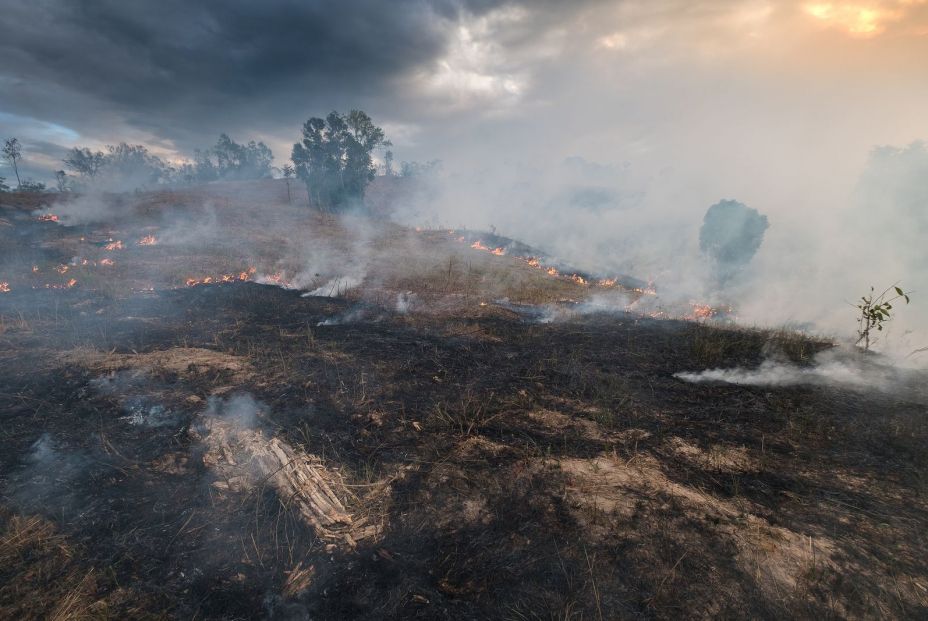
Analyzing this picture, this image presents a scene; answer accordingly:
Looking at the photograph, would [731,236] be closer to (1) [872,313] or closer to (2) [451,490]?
(1) [872,313]

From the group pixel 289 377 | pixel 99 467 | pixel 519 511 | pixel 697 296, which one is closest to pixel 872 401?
pixel 519 511

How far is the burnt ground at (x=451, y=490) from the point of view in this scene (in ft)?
10.5

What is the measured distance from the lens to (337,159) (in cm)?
4719

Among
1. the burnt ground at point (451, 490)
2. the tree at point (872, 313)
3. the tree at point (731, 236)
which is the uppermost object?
the tree at point (731, 236)

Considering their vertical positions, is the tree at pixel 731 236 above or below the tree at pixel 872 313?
above

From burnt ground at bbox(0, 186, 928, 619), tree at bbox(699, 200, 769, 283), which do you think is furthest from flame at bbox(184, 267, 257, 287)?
tree at bbox(699, 200, 769, 283)

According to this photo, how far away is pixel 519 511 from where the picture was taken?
13.5ft

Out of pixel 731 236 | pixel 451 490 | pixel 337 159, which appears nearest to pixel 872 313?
pixel 451 490

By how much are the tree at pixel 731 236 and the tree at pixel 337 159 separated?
40980mm

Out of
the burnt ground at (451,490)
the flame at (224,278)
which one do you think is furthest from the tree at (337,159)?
the burnt ground at (451,490)

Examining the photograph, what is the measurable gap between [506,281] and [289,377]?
15382mm

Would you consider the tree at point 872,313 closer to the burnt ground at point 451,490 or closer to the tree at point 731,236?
the burnt ground at point 451,490

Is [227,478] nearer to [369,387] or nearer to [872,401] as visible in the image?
[369,387]

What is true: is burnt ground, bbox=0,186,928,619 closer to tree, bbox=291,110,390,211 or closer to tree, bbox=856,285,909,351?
tree, bbox=856,285,909,351
